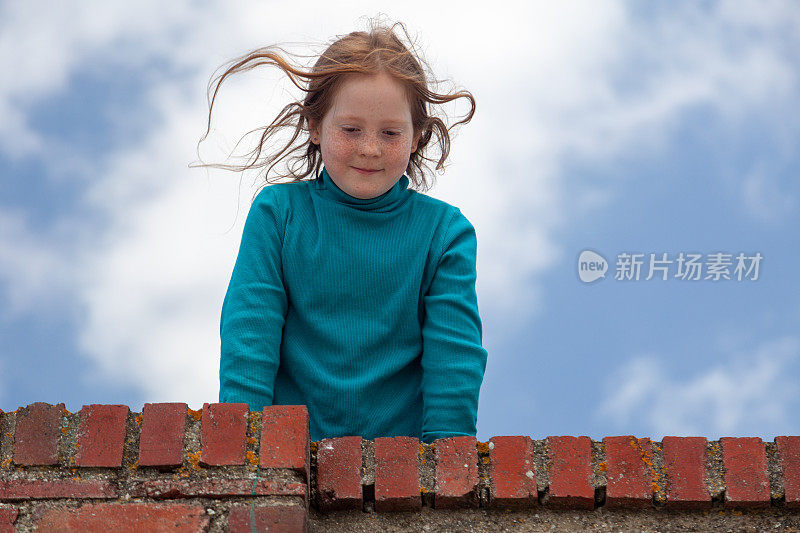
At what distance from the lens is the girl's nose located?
3.06 metres

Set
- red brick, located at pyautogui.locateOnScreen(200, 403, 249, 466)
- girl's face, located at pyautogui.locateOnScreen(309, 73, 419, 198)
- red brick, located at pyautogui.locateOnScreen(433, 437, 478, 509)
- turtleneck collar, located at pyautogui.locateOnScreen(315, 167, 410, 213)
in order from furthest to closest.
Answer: turtleneck collar, located at pyautogui.locateOnScreen(315, 167, 410, 213) → girl's face, located at pyautogui.locateOnScreen(309, 73, 419, 198) → red brick, located at pyautogui.locateOnScreen(433, 437, 478, 509) → red brick, located at pyautogui.locateOnScreen(200, 403, 249, 466)

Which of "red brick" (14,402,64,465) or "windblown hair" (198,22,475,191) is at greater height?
"windblown hair" (198,22,475,191)

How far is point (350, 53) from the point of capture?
315 centimetres

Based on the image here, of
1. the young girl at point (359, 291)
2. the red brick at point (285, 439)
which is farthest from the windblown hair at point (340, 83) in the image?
the red brick at point (285, 439)

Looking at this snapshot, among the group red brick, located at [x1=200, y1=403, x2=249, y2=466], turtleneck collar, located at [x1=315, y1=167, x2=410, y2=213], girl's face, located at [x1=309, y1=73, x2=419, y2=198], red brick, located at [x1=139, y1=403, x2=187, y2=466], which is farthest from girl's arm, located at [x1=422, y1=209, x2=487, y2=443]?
red brick, located at [x1=139, y1=403, x2=187, y2=466]

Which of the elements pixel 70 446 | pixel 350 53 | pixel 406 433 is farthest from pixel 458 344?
pixel 70 446

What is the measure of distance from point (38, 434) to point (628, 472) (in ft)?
4.91

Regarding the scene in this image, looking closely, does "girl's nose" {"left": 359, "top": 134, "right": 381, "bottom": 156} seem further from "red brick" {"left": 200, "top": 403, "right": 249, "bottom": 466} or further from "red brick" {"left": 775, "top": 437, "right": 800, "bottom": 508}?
"red brick" {"left": 775, "top": 437, "right": 800, "bottom": 508}

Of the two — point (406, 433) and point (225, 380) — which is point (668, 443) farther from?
point (225, 380)

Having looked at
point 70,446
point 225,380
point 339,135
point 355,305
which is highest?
point 339,135

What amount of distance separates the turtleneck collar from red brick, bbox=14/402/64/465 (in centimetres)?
113

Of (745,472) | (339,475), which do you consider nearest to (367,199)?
(339,475)

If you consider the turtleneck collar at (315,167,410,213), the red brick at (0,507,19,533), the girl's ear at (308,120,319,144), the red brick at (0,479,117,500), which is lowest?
the red brick at (0,507,19,533)

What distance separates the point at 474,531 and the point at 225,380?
0.92m
